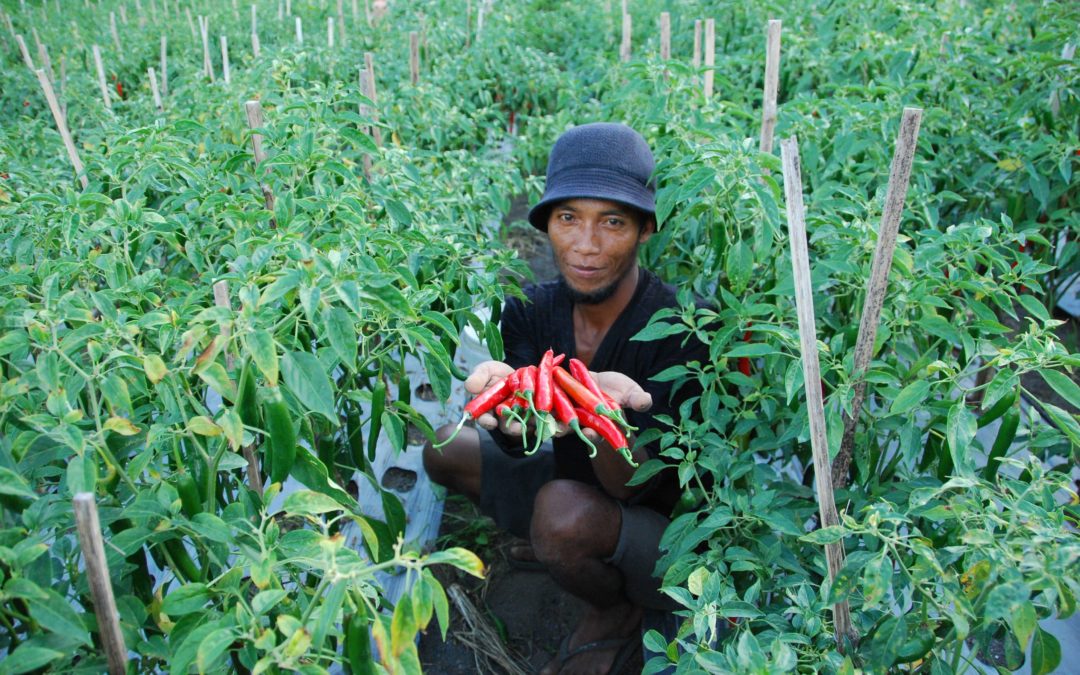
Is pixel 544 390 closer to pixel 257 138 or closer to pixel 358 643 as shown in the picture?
pixel 358 643

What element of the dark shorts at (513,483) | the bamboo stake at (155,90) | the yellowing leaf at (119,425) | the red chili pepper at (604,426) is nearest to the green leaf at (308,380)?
the yellowing leaf at (119,425)

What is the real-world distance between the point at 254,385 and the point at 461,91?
3255 mm

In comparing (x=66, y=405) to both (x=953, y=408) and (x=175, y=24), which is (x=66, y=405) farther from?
(x=175, y=24)

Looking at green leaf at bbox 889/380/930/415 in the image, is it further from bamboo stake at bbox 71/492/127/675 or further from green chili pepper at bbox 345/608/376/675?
bamboo stake at bbox 71/492/127/675

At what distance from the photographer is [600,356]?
211cm

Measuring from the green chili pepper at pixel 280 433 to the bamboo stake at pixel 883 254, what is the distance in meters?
0.96

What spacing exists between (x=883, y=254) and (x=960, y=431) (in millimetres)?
316

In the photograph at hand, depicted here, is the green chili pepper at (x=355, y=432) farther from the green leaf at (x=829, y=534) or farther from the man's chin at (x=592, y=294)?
the green leaf at (x=829, y=534)

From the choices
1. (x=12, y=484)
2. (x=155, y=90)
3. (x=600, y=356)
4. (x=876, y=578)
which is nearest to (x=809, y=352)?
(x=876, y=578)

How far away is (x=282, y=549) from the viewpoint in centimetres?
109

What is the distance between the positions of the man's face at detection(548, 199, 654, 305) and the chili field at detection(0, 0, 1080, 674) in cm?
10

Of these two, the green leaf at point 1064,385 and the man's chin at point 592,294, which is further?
the man's chin at point 592,294

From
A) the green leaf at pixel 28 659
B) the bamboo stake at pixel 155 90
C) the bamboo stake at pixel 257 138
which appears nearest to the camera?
the green leaf at pixel 28 659

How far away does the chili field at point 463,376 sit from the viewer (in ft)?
3.41
